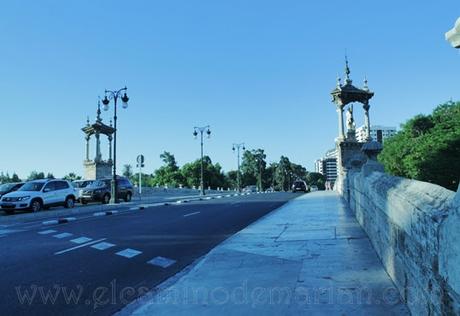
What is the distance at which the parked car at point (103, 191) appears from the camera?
105 ft

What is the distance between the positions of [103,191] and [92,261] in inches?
972

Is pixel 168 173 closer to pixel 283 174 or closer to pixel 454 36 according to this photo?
pixel 283 174

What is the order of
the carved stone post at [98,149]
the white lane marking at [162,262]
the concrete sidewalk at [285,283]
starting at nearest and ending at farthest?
the concrete sidewalk at [285,283], the white lane marking at [162,262], the carved stone post at [98,149]

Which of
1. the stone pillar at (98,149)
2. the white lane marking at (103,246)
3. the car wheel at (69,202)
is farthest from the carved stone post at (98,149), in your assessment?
the white lane marking at (103,246)

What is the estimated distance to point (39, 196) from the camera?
79.5ft

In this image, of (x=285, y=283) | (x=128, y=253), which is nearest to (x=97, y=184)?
(x=128, y=253)

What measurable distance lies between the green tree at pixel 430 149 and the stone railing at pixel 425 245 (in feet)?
115

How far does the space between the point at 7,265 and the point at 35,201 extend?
16.5 m

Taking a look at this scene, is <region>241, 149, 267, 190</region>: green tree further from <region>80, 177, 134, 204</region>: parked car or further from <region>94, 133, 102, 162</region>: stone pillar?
<region>80, 177, 134, 204</region>: parked car

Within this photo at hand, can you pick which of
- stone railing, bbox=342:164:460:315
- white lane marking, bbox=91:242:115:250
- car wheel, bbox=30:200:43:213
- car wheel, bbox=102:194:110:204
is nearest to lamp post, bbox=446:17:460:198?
stone railing, bbox=342:164:460:315

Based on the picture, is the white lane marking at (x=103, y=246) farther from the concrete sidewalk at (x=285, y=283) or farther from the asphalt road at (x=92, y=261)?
the concrete sidewalk at (x=285, y=283)

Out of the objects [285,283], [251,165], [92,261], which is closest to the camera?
[285,283]

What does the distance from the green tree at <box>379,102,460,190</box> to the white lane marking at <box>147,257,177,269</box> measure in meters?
33.6

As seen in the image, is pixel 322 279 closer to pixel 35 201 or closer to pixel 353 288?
pixel 353 288
